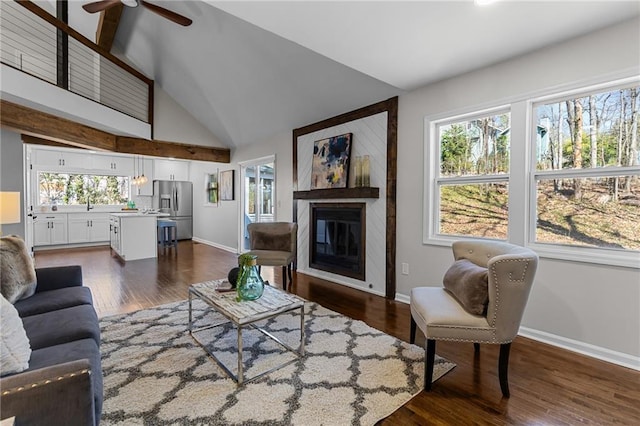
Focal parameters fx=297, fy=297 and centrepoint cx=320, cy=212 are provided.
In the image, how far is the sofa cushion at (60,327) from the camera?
1.58 metres

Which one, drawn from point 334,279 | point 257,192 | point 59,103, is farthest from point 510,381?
point 59,103

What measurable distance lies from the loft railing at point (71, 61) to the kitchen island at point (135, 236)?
6.34 ft

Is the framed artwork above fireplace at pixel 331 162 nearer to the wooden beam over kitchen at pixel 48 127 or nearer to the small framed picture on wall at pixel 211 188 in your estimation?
the wooden beam over kitchen at pixel 48 127

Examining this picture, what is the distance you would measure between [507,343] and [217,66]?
16.0ft

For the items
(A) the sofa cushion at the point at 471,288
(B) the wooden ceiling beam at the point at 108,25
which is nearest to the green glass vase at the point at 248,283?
(A) the sofa cushion at the point at 471,288

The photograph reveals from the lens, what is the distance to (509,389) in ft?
6.13

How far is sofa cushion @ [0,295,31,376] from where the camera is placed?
45.2 inches

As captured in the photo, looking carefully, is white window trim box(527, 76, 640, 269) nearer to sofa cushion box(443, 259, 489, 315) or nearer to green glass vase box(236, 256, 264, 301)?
sofa cushion box(443, 259, 489, 315)

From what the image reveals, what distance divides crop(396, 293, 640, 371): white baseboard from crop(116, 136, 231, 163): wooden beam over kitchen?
6.38 meters

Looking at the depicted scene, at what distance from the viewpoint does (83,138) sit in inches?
182

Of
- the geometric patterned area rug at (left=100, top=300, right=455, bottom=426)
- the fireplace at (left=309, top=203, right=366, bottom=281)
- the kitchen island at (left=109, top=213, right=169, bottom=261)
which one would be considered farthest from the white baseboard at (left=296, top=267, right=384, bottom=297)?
the kitchen island at (left=109, top=213, right=169, bottom=261)

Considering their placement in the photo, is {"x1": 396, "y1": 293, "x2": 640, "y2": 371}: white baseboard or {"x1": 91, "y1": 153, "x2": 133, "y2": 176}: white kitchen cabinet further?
{"x1": 91, "y1": 153, "x2": 133, "y2": 176}: white kitchen cabinet

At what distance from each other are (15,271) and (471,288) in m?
3.08

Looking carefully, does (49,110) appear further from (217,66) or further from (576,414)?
(576,414)
